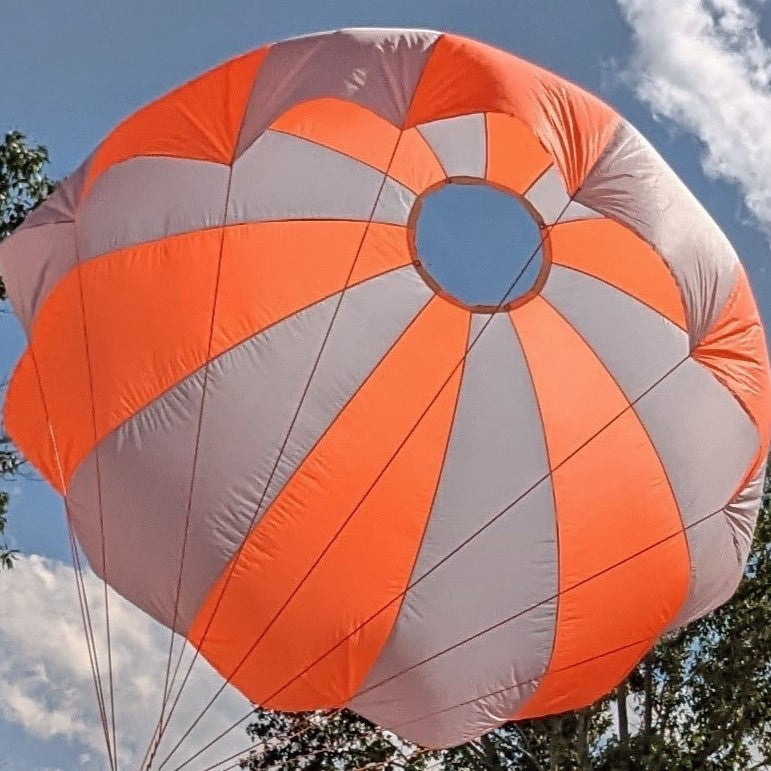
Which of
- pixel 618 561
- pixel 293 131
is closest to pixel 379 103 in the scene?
pixel 293 131

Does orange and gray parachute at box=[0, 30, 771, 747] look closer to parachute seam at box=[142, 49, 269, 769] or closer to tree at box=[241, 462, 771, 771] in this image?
parachute seam at box=[142, 49, 269, 769]

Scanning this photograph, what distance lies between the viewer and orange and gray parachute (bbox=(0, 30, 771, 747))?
24.5 feet

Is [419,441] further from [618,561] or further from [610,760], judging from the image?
[610,760]

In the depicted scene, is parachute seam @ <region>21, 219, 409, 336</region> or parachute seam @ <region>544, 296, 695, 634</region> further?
parachute seam @ <region>544, 296, 695, 634</region>

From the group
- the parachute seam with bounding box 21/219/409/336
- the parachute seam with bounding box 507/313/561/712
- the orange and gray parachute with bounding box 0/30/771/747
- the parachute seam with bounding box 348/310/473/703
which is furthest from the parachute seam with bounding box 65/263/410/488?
the parachute seam with bounding box 507/313/561/712

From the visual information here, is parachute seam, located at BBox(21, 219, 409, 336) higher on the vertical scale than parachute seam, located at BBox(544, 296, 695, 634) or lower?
higher

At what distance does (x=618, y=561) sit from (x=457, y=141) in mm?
3263

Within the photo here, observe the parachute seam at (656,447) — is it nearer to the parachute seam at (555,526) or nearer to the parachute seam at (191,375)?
the parachute seam at (555,526)

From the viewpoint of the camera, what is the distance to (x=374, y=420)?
791cm

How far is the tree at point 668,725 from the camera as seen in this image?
52.9ft

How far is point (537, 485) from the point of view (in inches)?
311

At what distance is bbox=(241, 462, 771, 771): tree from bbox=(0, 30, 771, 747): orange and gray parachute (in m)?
8.67

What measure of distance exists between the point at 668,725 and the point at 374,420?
11.0 metres

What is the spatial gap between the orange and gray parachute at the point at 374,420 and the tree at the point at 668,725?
867cm
